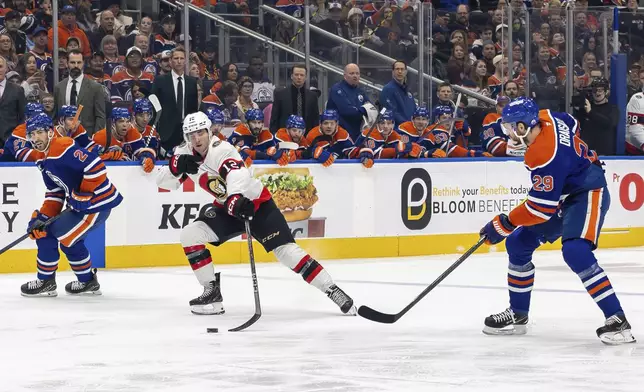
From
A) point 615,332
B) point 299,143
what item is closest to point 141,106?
point 299,143

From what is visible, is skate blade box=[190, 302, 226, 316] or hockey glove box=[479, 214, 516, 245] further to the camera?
skate blade box=[190, 302, 226, 316]

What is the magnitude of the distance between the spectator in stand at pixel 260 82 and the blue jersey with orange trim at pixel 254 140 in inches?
20.8

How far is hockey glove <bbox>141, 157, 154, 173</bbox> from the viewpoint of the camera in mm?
10609

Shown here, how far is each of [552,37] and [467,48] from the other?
1.07 m

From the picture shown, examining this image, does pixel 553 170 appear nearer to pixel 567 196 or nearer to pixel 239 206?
pixel 567 196

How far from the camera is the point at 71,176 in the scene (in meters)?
8.51

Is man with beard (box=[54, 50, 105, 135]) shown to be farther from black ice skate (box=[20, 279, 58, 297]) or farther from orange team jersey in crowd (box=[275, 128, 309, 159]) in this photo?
black ice skate (box=[20, 279, 58, 297])

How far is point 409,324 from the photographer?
726 cm

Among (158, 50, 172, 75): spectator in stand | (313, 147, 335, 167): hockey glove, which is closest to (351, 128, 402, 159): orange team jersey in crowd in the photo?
(313, 147, 335, 167): hockey glove

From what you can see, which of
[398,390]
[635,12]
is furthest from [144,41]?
[398,390]

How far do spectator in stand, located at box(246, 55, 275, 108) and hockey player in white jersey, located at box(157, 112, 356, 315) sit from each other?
4048 mm

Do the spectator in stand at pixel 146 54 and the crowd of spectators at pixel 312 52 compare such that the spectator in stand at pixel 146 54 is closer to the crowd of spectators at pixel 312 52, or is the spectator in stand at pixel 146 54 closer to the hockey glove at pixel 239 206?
the crowd of spectators at pixel 312 52

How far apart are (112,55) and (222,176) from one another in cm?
430

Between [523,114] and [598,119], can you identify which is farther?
Result: [598,119]
